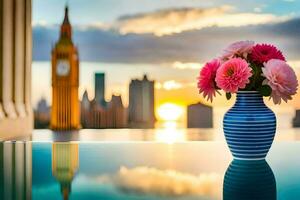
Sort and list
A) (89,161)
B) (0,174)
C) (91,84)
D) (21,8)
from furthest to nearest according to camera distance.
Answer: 1. (91,84)
2. (21,8)
3. (89,161)
4. (0,174)

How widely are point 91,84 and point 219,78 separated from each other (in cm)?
556

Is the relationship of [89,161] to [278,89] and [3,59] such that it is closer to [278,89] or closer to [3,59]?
Result: [278,89]

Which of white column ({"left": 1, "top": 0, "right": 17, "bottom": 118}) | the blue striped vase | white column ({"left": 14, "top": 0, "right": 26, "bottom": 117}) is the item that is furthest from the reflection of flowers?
white column ({"left": 14, "top": 0, "right": 26, "bottom": 117})

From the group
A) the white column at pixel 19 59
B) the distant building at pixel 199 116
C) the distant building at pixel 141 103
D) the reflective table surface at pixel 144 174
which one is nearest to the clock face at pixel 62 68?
the distant building at pixel 141 103

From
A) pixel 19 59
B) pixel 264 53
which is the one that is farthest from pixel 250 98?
pixel 19 59

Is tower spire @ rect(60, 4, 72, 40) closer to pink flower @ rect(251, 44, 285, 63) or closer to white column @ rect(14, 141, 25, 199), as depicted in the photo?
white column @ rect(14, 141, 25, 199)

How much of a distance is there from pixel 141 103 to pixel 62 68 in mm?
1636

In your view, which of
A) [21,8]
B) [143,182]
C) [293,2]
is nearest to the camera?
[143,182]

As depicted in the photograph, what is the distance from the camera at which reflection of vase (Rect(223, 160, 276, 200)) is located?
96 cm

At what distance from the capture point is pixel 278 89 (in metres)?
1.33

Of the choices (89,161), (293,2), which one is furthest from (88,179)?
(293,2)

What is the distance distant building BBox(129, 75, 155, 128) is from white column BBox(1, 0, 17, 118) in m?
2.53

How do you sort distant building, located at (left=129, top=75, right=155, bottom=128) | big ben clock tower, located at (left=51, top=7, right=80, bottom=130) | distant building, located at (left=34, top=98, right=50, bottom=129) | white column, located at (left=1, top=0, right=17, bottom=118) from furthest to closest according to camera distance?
big ben clock tower, located at (left=51, top=7, right=80, bottom=130), distant building, located at (left=129, top=75, right=155, bottom=128), distant building, located at (left=34, top=98, right=50, bottom=129), white column, located at (left=1, top=0, right=17, bottom=118)

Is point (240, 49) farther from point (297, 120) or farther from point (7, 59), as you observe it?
point (297, 120)
